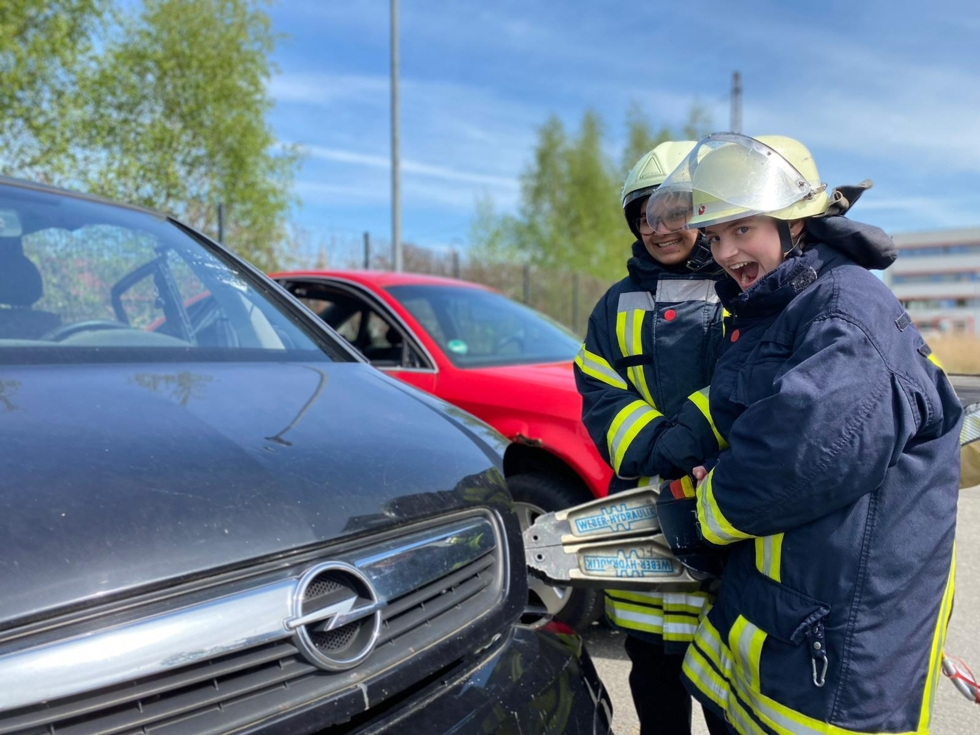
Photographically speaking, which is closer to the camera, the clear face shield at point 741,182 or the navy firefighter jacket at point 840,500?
the navy firefighter jacket at point 840,500

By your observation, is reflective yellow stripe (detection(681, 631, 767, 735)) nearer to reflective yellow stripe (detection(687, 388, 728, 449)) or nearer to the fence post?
reflective yellow stripe (detection(687, 388, 728, 449))

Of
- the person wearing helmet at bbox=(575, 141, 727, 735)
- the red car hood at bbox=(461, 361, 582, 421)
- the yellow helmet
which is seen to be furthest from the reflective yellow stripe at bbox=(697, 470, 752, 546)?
the red car hood at bbox=(461, 361, 582, 421)

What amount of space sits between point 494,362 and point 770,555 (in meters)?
2.55

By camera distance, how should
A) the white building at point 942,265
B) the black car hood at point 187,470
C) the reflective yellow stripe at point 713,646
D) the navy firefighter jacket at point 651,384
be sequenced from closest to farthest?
the black car hood at point 187,470 → the reflective yellow stripe at point 713,646 → the navy firefighter jacket at point 651,384 → the white building at point 942,265

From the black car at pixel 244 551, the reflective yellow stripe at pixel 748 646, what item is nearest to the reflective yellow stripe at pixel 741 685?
the reflective yellow stripe at pixel 748 646

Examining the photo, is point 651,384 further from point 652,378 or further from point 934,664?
point 934,664

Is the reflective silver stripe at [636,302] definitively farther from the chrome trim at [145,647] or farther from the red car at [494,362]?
A: the chrome trim at [145,647]

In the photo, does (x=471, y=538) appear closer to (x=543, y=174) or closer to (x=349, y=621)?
(x=349, y=621)

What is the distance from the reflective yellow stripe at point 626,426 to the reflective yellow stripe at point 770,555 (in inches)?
16.1

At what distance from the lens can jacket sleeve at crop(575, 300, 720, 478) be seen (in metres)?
1.74

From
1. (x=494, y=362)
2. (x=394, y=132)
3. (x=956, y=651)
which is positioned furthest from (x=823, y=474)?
(x=394, y=132)

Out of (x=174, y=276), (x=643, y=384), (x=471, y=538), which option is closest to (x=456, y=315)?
(x=174, y=276)

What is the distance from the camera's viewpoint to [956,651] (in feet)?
10.3

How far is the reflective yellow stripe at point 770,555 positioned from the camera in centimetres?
148
